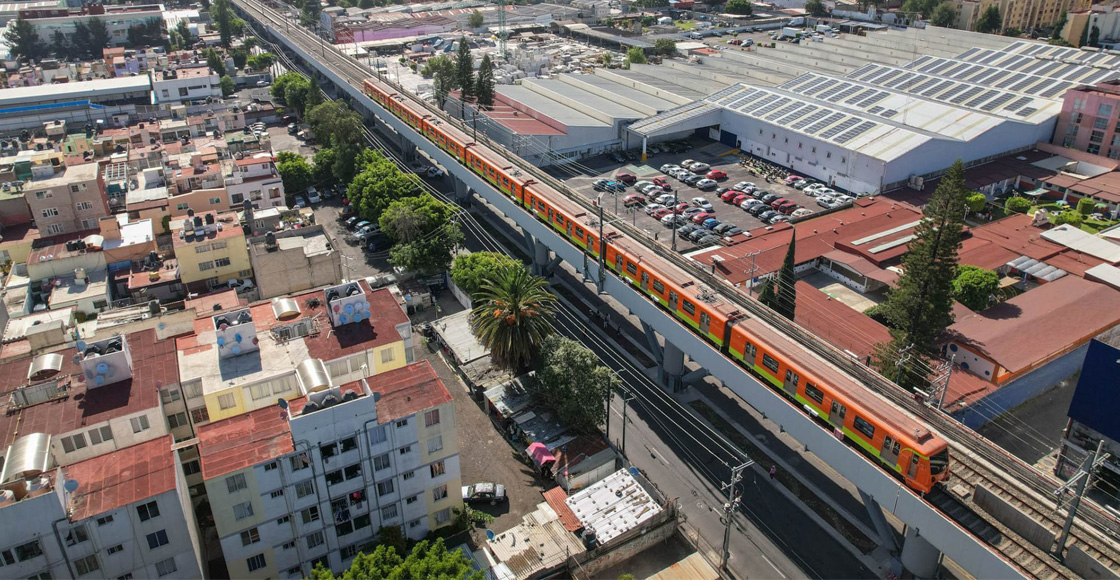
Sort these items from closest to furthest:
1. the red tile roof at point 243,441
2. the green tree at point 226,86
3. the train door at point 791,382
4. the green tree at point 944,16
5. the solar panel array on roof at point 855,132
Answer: the red tile roof at point 243,441
the train door at point 791,382
the solar panel array on roof at point 855,132
the green tree at point 226,86
the green tree at point 944,16

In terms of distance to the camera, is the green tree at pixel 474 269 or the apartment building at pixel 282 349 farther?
the green tree at pixel 474 269

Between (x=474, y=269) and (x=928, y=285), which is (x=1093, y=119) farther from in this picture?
(x=474, y=269)

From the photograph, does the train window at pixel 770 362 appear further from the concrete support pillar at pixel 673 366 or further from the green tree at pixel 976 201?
the green tree at pixel 976 201

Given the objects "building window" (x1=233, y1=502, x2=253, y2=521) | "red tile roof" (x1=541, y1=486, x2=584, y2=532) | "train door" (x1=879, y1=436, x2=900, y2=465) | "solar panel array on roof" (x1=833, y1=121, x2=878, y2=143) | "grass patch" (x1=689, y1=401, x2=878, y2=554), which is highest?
"solar panel array on roof" (x1=833, y1=121, x2=878, y2=143)

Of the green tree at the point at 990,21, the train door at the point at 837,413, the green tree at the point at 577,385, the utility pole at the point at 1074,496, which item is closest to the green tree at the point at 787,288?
the green tree at the point at 577,385

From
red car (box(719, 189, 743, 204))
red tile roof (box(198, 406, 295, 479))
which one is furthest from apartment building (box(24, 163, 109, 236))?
red car (box(719, 189, 743, 204))

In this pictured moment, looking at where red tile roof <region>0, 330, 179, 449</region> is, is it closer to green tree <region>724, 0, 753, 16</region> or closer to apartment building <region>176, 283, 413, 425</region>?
apartment building <region>176, 283, 413, 425</region>
